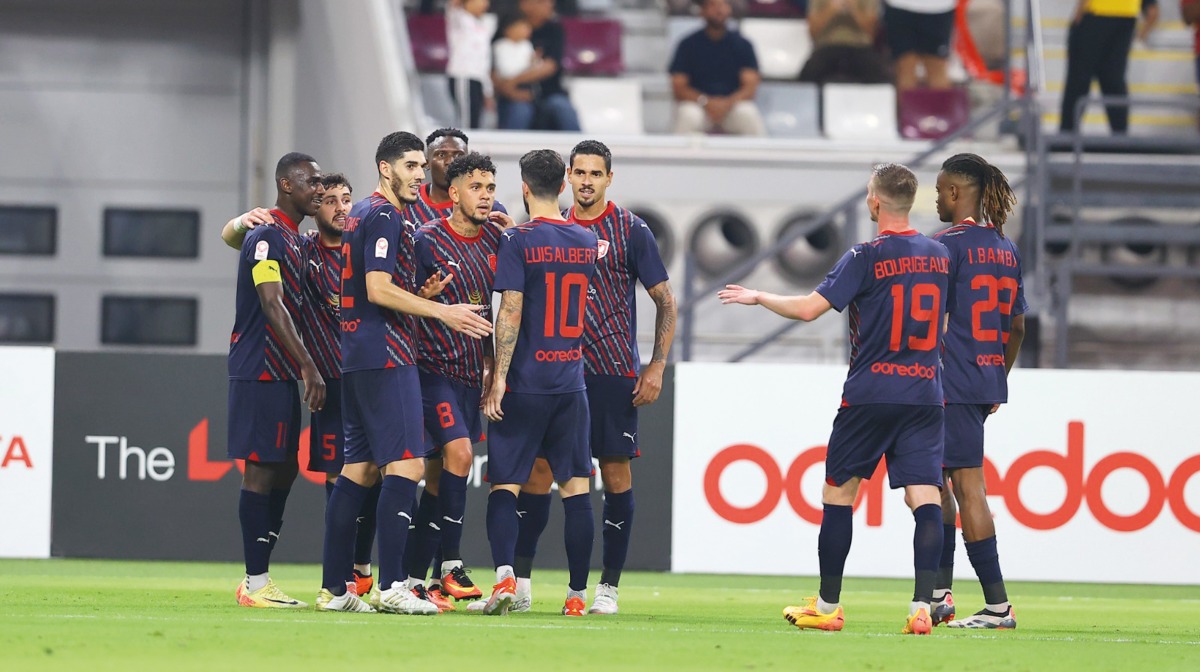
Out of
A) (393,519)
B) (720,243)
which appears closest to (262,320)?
(393,519)

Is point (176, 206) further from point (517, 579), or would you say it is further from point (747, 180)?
point (517, 579)

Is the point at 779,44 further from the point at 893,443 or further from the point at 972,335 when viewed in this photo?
the point at 893,443

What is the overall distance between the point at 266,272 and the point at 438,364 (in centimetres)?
86

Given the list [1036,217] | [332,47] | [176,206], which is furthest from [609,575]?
[176,206]

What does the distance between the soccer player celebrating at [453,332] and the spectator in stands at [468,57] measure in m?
6.93

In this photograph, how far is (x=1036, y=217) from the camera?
1382cm

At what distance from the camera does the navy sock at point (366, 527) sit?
833 cm

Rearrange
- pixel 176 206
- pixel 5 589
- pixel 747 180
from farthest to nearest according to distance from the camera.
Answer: pixel 176 206, pixel 747 180, pixel 5 589

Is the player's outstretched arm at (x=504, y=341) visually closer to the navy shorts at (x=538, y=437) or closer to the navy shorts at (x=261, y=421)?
the navy shorts at (x=538, y=437)

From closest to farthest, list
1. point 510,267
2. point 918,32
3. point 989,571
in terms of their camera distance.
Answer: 1. point 510,267
2. point 989,571
3. point 918,32

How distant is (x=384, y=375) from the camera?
7.32 m

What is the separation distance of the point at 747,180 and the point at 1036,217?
2394mm

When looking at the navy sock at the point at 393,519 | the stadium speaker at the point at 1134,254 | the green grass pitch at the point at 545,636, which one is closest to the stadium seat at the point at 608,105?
the stadium speaker at the point at 1134,254

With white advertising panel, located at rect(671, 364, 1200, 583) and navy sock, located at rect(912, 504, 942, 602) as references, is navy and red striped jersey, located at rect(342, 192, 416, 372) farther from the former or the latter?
white advertising panel, located at rect(671, 364, 1200, 583)
